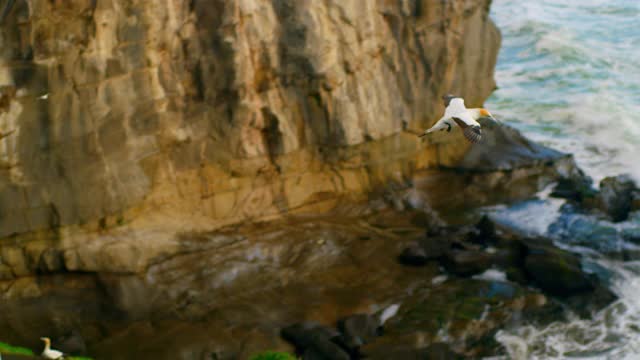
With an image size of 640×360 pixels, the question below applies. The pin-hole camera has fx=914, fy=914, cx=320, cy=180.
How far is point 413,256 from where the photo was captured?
19.5 m

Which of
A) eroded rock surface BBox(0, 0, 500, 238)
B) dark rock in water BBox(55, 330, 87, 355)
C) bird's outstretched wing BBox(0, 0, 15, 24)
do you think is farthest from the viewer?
eroded rock surface BBox(0, 0, 500, 238)

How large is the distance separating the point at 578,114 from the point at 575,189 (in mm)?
7183

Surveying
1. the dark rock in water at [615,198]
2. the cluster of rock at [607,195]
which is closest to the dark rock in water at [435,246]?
the cluster of rock at [607,195]

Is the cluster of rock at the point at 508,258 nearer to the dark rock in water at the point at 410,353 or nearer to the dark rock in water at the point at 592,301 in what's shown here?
the dark rock in water at the point at 592,301

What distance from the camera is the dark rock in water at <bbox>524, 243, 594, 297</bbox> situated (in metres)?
18.7

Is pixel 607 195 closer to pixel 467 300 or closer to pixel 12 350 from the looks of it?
pixel 467 300

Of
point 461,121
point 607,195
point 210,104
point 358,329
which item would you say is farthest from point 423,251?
point 461,121

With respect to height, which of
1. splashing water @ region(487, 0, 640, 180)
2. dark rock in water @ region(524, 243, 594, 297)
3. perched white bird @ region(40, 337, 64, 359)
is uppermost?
splashing water @ region(487, 0, 640, 180)

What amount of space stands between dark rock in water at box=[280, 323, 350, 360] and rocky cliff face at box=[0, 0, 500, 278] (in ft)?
11.0

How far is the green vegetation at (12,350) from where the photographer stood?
49.3 feet

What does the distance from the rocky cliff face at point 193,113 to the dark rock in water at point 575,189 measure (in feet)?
12.7

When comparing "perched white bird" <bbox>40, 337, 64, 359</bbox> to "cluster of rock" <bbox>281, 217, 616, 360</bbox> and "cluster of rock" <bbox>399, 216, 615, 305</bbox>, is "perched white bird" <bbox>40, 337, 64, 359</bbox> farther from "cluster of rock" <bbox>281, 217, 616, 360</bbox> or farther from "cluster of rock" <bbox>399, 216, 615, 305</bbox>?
"cluster of rock" <bbox>399, 216, 615, 305</bbox>

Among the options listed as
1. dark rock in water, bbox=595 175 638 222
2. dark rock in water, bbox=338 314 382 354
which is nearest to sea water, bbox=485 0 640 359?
dark rock in water, bbox=595 175 638 222

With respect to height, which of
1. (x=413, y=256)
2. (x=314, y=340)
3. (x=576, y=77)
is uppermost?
(x=576, y=77)
